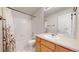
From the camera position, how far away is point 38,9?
3.76ft

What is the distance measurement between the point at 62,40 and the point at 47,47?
196 mm

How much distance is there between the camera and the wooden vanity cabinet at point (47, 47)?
3.46 ft

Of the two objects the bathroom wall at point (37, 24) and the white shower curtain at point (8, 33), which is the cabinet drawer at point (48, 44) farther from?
the white shower curtain at point (8, 33)

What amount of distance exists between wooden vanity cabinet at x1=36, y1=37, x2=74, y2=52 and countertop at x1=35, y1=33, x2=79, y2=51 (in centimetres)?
4

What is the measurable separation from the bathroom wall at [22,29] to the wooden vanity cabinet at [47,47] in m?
0.14

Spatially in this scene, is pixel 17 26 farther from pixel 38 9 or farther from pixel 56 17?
pixel 56 17

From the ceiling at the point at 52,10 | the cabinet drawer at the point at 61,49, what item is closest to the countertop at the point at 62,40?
the cabinet drawer at the point at 61,49

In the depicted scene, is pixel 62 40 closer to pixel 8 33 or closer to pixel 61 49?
pixel 61 49

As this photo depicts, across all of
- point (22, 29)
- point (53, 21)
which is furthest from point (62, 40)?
point (22, 29)

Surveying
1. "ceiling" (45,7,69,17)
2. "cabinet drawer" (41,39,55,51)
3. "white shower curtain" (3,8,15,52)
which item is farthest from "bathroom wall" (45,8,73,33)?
"white shower curtain" (3,8,15,52)

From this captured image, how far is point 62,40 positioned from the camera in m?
1.13

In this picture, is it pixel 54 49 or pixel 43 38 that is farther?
pixel 43 38
